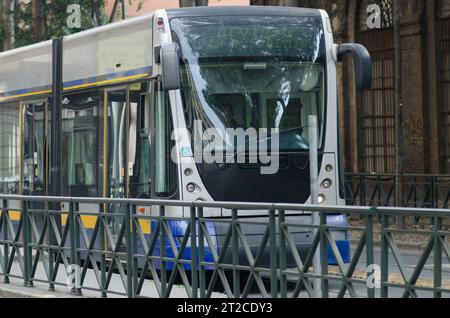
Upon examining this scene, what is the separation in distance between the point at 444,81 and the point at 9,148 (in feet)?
40.6

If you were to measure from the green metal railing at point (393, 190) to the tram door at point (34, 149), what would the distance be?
10.0 meters

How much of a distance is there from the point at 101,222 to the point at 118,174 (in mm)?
3926

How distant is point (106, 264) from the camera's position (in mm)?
12914

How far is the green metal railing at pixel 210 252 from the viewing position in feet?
30.1

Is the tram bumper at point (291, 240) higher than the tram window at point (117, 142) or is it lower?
lower

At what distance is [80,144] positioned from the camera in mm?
17938

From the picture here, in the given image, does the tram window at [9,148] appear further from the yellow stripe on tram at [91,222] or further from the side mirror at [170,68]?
the yellow stripe on tram at [91,222]

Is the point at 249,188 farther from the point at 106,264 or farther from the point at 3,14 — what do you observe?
the point at 3,14

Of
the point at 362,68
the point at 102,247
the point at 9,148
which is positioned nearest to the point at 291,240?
the point at 102,247

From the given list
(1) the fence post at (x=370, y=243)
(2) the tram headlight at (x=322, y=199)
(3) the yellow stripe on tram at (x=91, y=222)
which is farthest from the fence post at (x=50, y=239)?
(1) the fence post at (x=370, y=243)

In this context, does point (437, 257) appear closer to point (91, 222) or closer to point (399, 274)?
point (399, 274)

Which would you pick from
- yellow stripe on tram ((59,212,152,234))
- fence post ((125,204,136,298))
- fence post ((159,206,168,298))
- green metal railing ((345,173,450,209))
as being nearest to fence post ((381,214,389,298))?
fence post ((159,206,168,298))

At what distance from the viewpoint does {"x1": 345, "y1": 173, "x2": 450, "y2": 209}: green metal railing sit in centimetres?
2702

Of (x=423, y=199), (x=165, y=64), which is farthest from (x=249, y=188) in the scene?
(x=423, y=199)
